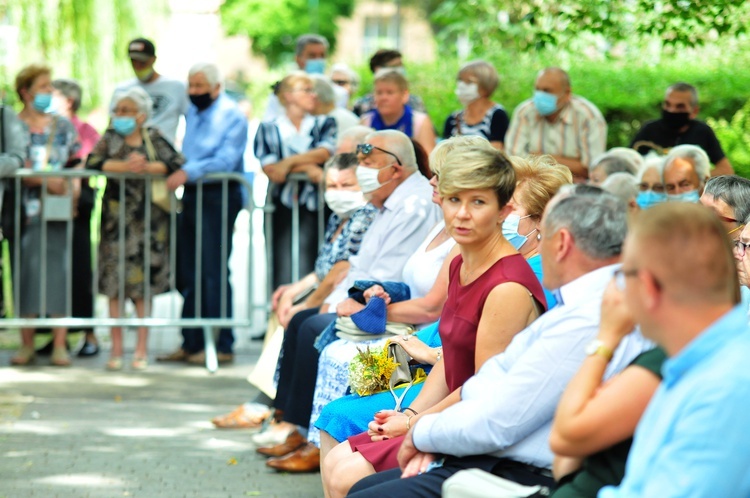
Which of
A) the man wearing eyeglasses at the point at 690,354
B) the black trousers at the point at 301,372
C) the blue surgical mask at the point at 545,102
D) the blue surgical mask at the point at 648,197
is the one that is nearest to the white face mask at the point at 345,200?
the black trousers at the point at 301,372

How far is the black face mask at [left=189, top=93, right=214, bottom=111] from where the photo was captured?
34.3ft

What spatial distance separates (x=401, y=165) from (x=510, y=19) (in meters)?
13.7

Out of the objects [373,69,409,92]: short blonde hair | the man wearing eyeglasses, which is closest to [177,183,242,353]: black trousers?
[373,69,409,92]: short blonde hair

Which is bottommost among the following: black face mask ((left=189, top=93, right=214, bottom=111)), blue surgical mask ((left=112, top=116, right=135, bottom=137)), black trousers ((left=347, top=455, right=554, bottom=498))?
black trousers ((left=347, top=455, right=554, bottom=498))

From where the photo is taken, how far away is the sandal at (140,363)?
10.2 meters

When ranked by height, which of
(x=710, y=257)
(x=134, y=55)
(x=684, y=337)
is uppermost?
(x=134, y=55)

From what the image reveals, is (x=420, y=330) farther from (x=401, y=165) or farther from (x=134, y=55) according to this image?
(x=134, y=55)

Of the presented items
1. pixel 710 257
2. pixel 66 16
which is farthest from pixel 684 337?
pixel 66 16

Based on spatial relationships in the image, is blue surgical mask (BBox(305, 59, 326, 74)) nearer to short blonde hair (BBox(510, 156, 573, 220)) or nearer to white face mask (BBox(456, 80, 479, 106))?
white face mask (BBox(456, 80, 479, 106))

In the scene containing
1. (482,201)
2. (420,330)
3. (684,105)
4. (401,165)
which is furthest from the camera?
(684,105)

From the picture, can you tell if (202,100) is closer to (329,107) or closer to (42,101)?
(329,107)

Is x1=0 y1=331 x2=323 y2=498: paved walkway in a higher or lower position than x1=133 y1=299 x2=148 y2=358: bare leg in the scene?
lower

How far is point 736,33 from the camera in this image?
28.7 ft

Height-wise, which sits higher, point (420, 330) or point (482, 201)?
point (482, 201)
